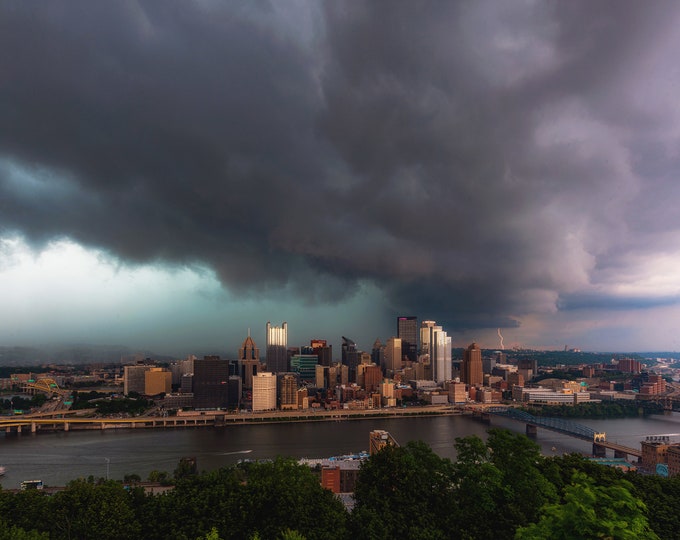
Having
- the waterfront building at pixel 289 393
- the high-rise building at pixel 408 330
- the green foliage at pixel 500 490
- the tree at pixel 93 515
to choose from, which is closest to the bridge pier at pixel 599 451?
the green foliage at pixel 500 490

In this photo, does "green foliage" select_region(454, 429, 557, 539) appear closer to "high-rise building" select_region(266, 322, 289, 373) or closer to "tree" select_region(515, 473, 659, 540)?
"tree" select_region(515, 473, 659, 540)

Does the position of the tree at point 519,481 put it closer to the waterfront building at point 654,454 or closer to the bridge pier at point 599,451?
the waterfront building at point 654,454

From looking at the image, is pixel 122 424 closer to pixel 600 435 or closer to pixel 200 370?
→ pixel 200 370

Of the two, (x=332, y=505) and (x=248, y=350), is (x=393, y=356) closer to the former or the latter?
(x=248, y=350)

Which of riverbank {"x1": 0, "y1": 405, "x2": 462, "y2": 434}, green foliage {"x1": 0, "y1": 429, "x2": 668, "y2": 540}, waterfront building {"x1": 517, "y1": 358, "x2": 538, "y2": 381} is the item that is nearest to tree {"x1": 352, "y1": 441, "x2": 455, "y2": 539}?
green foliage {"x1": 0, "y1": 429, "x2": 668, "y2": 540}

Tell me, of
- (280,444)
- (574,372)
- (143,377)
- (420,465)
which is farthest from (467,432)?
(574,372)

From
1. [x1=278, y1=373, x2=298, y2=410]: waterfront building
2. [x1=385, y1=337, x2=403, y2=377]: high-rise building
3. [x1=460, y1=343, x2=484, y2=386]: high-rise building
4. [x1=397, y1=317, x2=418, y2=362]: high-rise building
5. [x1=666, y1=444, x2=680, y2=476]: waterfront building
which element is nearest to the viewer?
[x1=666, y1=444, x2=680, y2=476]: waterfront building
